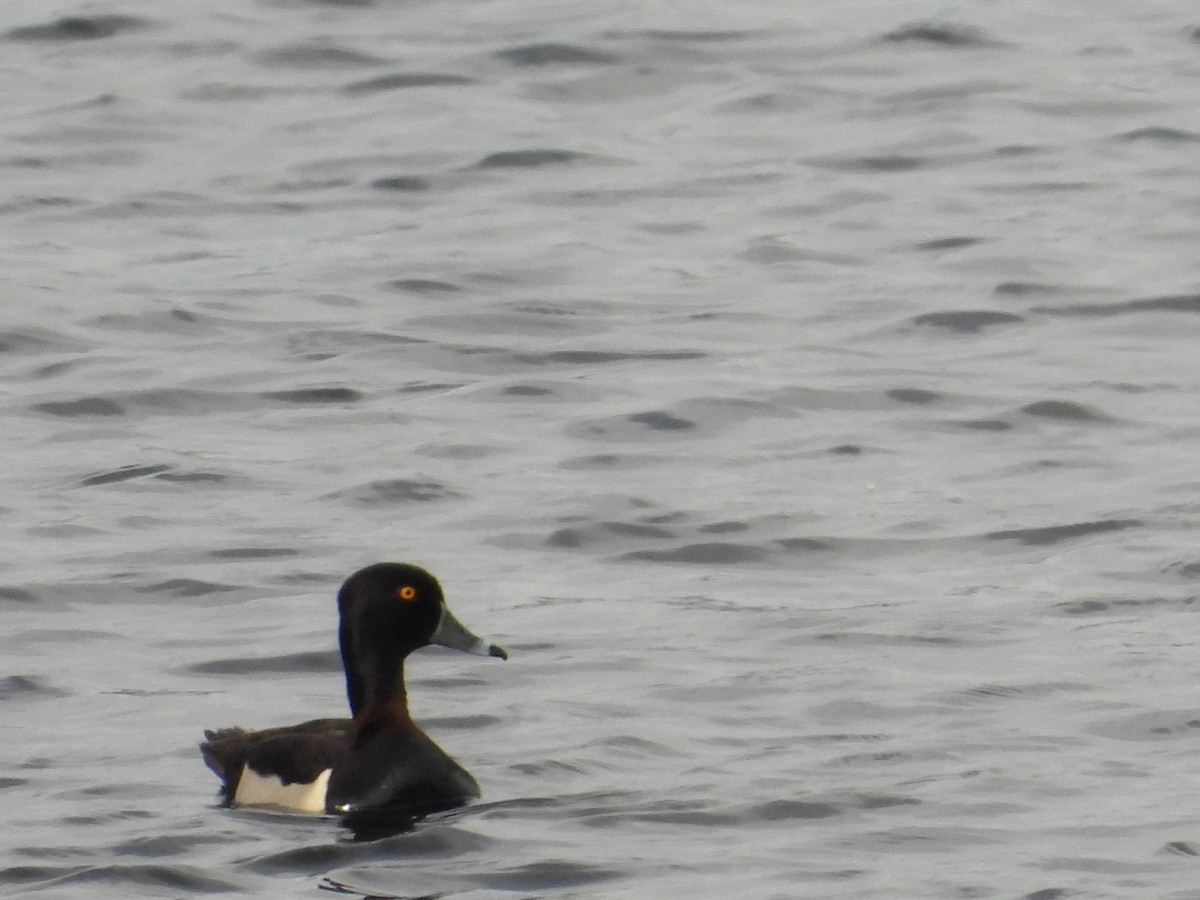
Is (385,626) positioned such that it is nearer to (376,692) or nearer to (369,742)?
(376,692)

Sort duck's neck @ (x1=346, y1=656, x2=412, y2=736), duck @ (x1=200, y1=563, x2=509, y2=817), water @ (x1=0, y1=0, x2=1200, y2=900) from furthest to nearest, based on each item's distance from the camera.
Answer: duck's neck @ (x1=346, y1=656, x2=412, y2=736) → duck @ (x1=200, y1=563, x2=509, y2=817) → water @ (x1=0, y1=0, x2=1200, y2=900)

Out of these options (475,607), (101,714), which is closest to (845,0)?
(475,607)

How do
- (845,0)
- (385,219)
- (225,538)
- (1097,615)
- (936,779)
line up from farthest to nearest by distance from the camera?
1. (845,0)
2. (385,219)
3. (225,538)
4. (1097,615)
5. (936,779)

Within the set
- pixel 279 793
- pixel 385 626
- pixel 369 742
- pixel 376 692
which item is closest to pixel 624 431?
pixel 385 626

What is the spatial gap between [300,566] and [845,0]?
44.2ft

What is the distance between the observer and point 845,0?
24.9 m

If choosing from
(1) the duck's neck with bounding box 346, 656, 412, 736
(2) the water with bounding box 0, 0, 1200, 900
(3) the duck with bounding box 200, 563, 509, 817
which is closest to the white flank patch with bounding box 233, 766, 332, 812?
(3) the duck with bounding box 200, 563, 509, 817

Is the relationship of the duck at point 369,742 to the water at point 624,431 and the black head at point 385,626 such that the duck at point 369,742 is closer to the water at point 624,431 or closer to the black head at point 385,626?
the black head at point 385,626

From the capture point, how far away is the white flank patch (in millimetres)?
9484

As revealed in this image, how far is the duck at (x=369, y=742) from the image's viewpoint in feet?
31.5

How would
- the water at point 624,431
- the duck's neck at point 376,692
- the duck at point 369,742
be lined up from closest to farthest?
the water at point 624,431, the duck at point 369,742, the duck's neck at point 376,692

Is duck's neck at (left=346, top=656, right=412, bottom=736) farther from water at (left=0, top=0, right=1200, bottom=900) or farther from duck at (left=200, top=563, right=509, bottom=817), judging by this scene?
water at (left=0, top=0, right=1200, bottom=900)

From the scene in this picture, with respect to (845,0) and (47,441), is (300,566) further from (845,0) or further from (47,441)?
(845,0)

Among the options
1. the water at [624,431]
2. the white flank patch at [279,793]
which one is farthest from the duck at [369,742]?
the water at [624,431]
